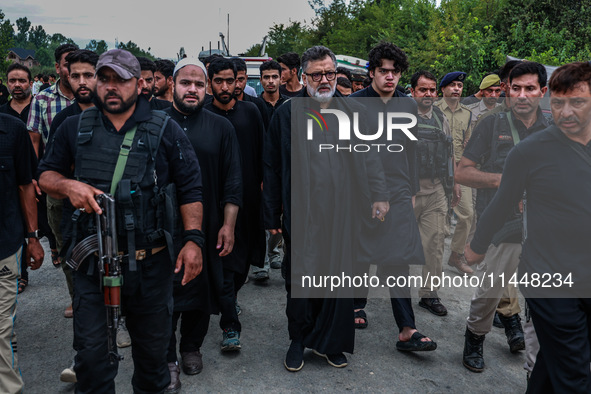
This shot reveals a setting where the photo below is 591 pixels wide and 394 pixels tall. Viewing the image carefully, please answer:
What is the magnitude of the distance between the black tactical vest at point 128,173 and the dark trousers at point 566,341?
2043 mm

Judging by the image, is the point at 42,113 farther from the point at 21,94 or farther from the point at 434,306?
the point at 434,306

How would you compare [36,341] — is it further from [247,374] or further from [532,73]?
[532,73]

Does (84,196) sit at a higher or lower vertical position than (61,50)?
lower

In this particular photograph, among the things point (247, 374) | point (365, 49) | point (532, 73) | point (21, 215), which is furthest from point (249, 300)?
point (365, 49)

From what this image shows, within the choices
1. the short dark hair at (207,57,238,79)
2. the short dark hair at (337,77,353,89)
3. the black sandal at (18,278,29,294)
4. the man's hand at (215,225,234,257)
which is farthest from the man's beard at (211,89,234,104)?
the short dark hair at (337,77,353,89)

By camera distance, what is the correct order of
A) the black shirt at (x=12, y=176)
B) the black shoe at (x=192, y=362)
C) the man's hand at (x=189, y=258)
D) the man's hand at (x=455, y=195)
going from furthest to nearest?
the man's hand at (x=455, y=195) < the black shoe at (x=192, y=362) < the black shirt at (x=12, y=176) < the man's hand at (x=189, y=258)

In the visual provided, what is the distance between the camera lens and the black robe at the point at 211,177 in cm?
380

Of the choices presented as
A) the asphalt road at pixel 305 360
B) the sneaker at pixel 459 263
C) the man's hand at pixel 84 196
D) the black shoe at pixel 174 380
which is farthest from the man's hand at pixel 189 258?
the sneaker at pixel 459 263

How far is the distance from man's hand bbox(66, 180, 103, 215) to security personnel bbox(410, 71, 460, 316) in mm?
3307

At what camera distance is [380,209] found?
4.04m

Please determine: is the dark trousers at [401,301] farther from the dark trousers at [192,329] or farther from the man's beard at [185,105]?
the man's beard at [185,105]

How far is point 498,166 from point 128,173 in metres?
2.73

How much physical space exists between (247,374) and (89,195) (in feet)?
6.35

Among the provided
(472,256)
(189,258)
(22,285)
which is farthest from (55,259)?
(472,256)
